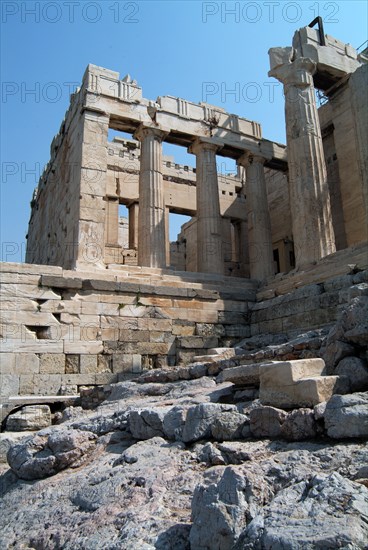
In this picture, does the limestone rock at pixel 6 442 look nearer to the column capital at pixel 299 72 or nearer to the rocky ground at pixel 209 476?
the rocky ground at pixel 209 476

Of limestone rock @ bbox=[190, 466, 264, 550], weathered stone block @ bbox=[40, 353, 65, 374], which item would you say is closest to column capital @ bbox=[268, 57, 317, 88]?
weathered stone block @ bbox=[40, 353, 65, 374]

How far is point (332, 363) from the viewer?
5.21 meters

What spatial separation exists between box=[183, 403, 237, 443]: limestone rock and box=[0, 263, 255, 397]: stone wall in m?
5.87

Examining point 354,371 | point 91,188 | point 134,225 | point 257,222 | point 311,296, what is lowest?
point 354,371

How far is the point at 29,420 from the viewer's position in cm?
827

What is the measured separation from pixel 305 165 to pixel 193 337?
21.3ft

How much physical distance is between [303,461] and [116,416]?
3131 millimetres

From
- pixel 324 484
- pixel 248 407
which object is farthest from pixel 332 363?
pixel 324 484

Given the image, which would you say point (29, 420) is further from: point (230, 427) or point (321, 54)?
point (321, 54)

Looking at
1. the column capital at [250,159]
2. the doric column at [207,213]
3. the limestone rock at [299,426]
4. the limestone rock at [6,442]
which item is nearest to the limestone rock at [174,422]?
the limestone rock at [299,426]

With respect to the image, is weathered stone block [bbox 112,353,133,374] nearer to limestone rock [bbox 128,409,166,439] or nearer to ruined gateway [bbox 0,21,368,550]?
ruined gateway [bbox 0,21,368,550]

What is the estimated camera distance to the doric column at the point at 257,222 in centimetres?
1645

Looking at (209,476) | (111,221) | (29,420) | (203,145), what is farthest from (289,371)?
(111,221)

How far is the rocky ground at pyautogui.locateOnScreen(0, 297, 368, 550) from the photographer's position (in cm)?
274
